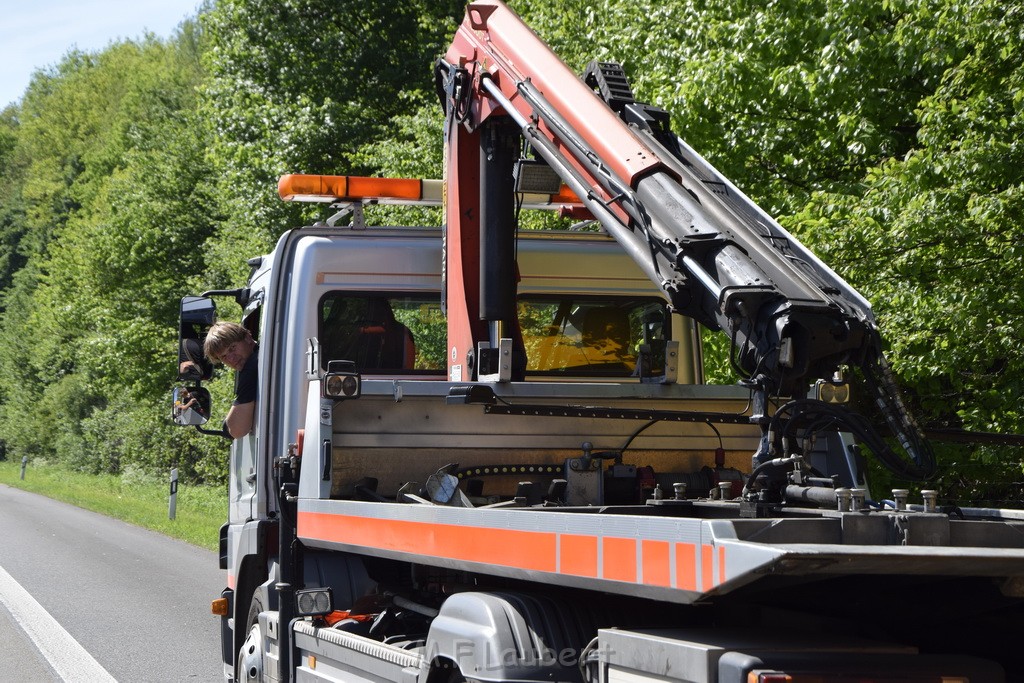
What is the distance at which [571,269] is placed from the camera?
7.47 metres

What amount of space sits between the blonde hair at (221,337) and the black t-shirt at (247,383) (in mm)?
150

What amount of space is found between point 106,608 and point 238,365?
5.87 meters

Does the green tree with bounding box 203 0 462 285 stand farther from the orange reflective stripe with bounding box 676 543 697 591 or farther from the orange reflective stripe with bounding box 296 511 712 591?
the orange reflective stripe with bounding box 676 543 697 591

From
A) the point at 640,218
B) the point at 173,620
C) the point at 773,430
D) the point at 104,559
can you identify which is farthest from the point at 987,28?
the point at 104,559

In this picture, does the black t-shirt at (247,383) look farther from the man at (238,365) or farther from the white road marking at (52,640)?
the white road marking at (52,640)

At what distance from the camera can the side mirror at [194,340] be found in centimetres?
737

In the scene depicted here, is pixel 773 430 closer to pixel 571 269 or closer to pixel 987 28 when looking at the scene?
pixel 571 269

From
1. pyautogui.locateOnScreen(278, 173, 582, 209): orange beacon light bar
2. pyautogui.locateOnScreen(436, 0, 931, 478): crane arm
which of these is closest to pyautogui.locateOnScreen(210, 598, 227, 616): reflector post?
pyautogui.locateOnScreen(436, 0, 931, 478): crane arm

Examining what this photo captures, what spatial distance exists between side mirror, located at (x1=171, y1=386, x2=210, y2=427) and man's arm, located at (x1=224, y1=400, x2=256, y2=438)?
0.15 m

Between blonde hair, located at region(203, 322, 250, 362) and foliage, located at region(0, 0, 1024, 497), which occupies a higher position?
foliage, located at region(0, 0, 1024, 497)

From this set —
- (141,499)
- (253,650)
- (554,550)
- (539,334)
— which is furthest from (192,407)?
(141,499)

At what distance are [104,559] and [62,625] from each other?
235 inches

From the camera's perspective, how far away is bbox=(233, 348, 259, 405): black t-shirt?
704 cm

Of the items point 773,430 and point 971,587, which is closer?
point 971,587
